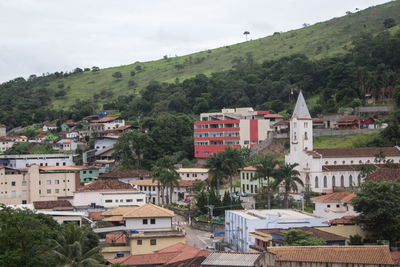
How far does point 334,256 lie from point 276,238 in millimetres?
9462

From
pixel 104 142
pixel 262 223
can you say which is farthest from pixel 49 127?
pixel 262 223

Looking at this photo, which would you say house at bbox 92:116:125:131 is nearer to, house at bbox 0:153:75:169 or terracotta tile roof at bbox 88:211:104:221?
house at bbox 0:153:75:169

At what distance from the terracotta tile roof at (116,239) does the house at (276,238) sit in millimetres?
11270

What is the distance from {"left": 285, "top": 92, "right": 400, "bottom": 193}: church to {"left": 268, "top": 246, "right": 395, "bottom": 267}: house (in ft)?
115

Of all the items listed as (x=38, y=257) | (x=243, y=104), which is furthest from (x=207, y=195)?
(x=243, y=104)

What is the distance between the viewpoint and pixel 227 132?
350 ft

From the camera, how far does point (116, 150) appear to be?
362 feet

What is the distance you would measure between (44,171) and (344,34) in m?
114

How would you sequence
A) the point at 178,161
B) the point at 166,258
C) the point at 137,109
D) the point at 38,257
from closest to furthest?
the point at 38,257, the point at 166,258, the point at 178,161, the point at 137,109

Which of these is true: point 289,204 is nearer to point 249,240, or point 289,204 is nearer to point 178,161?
point 249,240

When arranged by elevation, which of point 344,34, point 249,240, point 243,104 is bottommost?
point 249,240

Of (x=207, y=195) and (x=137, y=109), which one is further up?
(x=137, y=109)

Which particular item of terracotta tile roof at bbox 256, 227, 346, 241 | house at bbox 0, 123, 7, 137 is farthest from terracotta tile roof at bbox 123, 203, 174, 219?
house at bbox 0, 123, 7, 137

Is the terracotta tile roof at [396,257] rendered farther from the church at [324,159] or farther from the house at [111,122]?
the house at [111,122]
